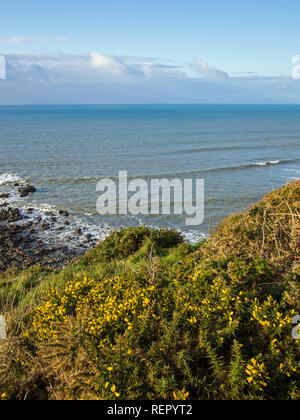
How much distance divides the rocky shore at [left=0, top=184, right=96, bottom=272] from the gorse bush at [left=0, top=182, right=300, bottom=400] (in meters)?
11.0

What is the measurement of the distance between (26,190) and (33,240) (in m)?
9.72

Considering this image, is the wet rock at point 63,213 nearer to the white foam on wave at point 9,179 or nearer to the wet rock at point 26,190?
the wet rock at point 26,190

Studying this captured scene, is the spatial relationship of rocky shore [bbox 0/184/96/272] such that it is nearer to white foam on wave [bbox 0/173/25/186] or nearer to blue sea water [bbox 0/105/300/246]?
blue sea water [bbox 0/105/300/246]

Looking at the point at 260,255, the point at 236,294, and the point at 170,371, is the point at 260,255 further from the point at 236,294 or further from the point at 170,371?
the point at 170,371

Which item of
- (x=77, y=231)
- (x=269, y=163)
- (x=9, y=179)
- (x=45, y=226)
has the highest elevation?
(x=269, y=163)

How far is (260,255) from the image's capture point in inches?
256

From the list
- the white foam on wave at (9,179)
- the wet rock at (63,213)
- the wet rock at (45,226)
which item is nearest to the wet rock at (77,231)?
the wet rock at (45,226)

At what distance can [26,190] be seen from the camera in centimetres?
2773

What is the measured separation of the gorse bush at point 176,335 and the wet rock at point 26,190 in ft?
72.8

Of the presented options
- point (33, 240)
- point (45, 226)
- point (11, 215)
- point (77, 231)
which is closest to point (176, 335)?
point (33, 240)

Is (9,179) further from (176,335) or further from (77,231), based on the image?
(176,335)

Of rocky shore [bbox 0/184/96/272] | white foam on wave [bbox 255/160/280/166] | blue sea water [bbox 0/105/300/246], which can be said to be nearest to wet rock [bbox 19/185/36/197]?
blue sea water [bbox 0/105/300/246]

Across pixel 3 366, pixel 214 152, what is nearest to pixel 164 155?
pixel 214 152

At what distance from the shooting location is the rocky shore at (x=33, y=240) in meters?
17.1
